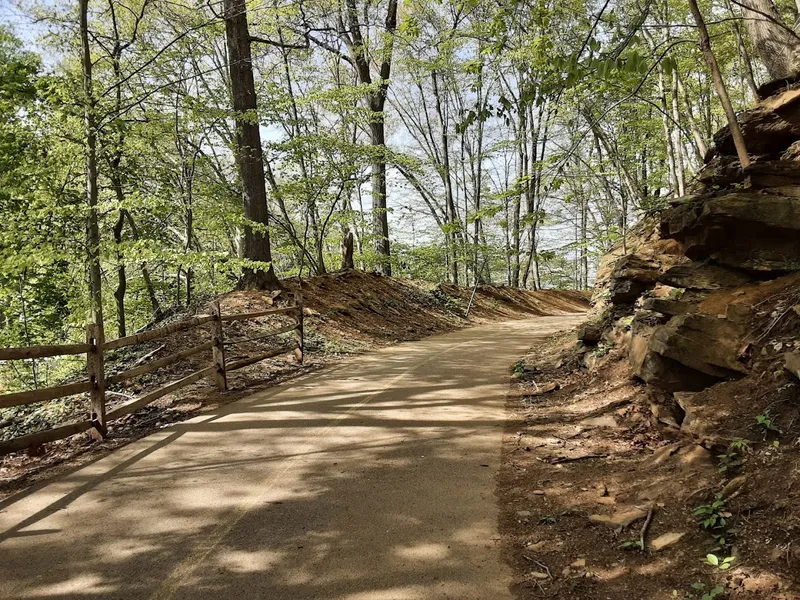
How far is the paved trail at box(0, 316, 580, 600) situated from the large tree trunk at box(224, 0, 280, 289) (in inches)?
252

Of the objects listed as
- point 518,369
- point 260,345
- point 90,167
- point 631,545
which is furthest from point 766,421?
point 90,167

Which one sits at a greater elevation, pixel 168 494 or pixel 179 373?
pixel 179 373

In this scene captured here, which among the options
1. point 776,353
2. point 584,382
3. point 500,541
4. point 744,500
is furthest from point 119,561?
point 584,382

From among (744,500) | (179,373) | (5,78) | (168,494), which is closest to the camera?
(744,500)

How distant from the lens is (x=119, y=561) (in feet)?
10.6

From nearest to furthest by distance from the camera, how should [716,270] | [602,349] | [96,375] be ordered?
[96,375] → [716,270] → [602,349]

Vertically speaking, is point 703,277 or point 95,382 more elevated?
point 703,277

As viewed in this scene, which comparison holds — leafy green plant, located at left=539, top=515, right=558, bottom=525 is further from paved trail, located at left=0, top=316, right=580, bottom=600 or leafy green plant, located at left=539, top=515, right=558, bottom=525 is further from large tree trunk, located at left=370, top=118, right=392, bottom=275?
large tree trunk, located at left=370, top=118, right=392, bottom=275

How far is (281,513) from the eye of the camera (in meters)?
3.82

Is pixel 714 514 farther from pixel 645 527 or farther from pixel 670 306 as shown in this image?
pixel 670 306

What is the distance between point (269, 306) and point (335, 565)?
29.7 ft

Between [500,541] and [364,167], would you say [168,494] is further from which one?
[364,167]

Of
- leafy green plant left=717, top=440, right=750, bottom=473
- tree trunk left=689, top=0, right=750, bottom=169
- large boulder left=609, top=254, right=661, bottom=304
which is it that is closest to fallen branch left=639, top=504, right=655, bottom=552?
leafy green plant left=717, top=440, right=750, bottom=473

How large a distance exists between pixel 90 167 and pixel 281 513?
8.56 m
